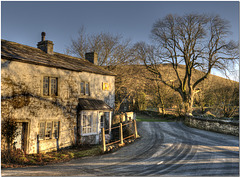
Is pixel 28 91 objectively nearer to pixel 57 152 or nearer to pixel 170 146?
pixel 57 152

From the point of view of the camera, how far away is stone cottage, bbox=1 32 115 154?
12133 millimetres

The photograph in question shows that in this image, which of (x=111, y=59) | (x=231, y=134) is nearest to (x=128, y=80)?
(x=111, y=59)

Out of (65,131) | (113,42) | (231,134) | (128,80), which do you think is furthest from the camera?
(113,42)

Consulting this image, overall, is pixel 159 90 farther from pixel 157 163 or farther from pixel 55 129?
pixel 157 163

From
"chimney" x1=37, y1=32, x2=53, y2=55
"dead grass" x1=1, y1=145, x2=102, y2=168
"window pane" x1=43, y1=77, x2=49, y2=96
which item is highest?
"chimney" x1=37, y1=32, x2=53, y2=55

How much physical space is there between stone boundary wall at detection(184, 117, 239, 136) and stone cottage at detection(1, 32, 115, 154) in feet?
32.6

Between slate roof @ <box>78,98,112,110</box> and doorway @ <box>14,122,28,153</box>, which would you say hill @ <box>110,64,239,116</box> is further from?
doorway @ <box>14,122,28,153</box>

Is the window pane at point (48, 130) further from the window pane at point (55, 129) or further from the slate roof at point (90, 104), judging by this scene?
the slate roof at point (90, 104)

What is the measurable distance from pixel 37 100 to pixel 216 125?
15720 millimetres

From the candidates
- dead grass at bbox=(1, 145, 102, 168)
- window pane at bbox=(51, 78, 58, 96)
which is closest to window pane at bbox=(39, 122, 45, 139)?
dead grass at bbox=(1, 145, 102, 168)

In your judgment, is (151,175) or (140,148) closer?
(151,175)

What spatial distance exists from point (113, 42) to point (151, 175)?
982 inches

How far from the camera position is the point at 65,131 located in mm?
14641

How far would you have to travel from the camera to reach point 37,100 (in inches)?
520
